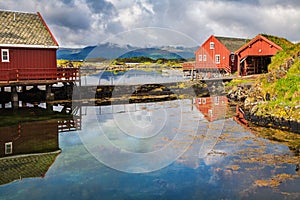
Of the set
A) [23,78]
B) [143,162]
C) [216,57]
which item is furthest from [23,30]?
[216,57]

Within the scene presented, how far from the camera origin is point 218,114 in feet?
68.5

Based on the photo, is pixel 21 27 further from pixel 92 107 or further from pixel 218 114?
pixel 218 114

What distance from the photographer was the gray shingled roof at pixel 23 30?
78.1 ft

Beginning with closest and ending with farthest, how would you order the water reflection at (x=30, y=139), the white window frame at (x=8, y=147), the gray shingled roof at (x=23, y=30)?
the water reflection at (x=30, y=139), the white window frame at (x=8, y=147), the gray shingled roof at (x=23, y=30)

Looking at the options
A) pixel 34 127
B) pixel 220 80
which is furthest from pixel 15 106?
pixel 220 80

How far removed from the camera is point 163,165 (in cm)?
1089

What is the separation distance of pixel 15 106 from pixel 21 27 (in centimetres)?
660

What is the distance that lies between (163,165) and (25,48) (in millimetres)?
17687

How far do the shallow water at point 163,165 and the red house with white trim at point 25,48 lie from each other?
28.0 feet

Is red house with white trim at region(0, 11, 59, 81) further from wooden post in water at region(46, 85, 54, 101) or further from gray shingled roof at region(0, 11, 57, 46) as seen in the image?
wooden post in water at region(46, 85, 54, 101)

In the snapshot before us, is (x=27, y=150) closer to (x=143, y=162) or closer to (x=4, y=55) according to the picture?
(x=143, y=162)

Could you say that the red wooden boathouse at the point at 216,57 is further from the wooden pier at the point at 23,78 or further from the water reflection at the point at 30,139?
the water reflection at the point at 30,139

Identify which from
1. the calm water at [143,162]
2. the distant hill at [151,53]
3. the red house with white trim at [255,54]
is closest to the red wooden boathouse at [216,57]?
the red house with white trim at [255,54]

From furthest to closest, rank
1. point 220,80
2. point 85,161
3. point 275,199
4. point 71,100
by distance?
1. point 220,80
2. point 71,100
3. point 85,161
4. point 275,199
